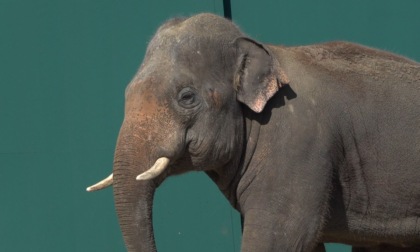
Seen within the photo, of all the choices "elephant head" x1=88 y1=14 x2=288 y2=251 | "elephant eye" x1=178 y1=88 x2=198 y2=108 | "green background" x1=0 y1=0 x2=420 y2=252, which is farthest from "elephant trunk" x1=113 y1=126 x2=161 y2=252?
"green background" x1=0 y1=0 x2=420 y2=252

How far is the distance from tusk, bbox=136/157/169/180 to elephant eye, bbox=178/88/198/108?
292mm

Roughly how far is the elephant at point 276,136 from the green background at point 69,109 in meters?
1.89

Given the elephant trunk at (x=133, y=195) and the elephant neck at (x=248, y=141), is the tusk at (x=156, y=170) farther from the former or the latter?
the elephant neck at (x=248, y=141)

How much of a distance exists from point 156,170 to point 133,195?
0.57 ft

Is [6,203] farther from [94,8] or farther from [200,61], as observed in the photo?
[200,61]

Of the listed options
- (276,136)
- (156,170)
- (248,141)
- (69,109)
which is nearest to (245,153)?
(248,141)

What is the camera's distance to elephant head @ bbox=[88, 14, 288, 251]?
7.16 m

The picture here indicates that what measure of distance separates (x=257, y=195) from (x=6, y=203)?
2551 millimetres

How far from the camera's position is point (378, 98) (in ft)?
25.7

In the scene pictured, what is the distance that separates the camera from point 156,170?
709 cm

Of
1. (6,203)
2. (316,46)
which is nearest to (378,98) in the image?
(316,46)

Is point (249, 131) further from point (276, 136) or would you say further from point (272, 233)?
point (272, 233)

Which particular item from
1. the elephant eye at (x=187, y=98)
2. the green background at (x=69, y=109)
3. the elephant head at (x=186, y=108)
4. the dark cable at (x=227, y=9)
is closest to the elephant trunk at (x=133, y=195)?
the elephant head at (x=186, y=108)

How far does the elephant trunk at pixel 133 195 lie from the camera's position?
7.14 meters
